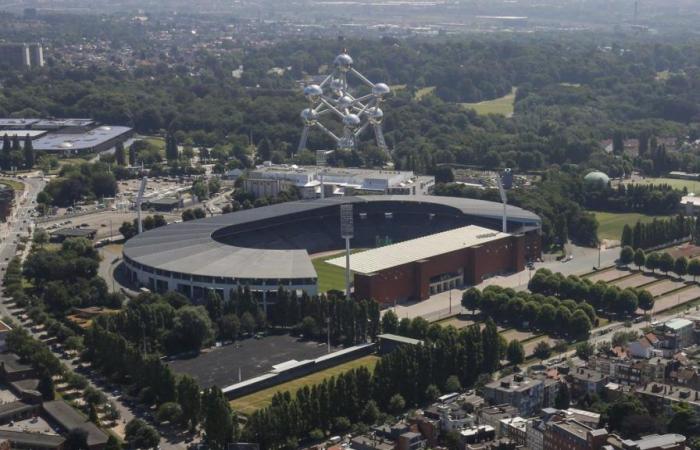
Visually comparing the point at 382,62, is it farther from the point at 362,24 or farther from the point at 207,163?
the point at 362,24

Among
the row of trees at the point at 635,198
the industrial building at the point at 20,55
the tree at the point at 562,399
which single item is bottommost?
the industrial building at the point at 20,55

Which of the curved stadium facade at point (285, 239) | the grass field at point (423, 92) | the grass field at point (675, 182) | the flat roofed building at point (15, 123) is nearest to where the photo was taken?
the curved stadium facade at point (285, 239)

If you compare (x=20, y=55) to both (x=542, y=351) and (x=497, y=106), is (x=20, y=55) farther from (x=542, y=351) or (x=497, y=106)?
(x=542, y=351)

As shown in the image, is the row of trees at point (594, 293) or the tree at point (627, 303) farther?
the row of trees at point (594, 293)

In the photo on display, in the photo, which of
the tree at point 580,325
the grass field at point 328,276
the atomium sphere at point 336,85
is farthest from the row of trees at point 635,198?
the tree at point 580,325

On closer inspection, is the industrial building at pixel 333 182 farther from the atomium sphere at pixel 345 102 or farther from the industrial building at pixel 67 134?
the industrial building at pixel 67 134

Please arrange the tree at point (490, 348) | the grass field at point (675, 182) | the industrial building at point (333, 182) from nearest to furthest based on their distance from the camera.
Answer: the tree at point (490, 348), the industrial building at point (333, 182), the grass field at point (675, 182)

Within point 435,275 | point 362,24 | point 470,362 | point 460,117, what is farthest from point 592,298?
point 362,24

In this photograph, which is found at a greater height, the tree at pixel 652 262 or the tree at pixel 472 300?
the tree at pixel 472 300
